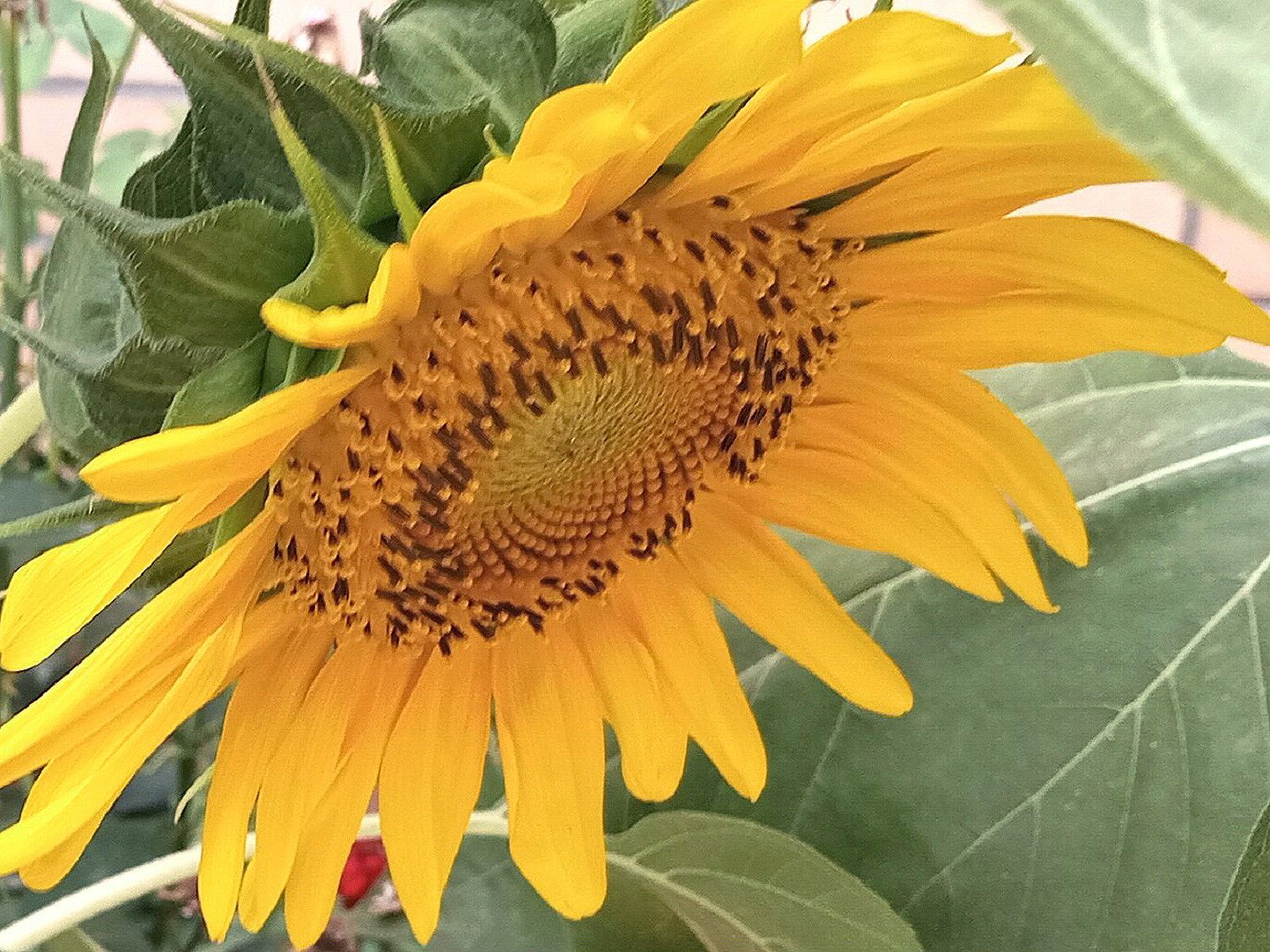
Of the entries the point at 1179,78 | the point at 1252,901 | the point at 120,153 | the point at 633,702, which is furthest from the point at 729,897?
the point at 120,153

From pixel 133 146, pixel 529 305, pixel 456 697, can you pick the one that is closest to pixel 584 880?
pixel 456 697

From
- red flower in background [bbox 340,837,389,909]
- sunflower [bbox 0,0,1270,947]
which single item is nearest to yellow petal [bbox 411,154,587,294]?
sunflower [bbox 0,0,1270,947]

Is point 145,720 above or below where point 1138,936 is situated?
above

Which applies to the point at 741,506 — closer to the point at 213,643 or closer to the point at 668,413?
the point at 668,413

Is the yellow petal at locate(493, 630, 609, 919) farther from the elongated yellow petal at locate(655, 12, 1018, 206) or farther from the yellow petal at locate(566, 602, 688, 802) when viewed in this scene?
the elongated yellow petal at locate(655, 12, 1018, 206)

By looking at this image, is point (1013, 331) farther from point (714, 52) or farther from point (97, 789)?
point (97, 789)

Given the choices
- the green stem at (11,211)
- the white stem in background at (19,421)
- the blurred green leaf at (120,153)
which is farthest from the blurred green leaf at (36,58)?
the white stem in background at (19,421)

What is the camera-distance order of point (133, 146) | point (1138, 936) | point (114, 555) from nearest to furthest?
point (114, 555), point (1138, 936), point (133, 146)
